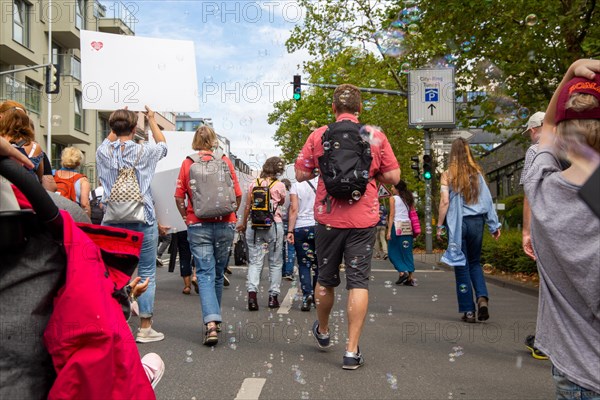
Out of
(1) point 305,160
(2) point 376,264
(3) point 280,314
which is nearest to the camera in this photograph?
(1) point 305,160

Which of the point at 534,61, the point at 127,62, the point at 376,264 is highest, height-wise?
the point at 534,61

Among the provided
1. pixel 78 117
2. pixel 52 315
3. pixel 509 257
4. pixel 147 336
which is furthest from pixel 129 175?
pixel 78 117

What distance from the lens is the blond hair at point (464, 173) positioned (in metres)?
7.21

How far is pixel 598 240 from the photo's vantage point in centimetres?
191

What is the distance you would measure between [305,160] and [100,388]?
143 inches

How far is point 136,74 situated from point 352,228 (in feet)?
8.38

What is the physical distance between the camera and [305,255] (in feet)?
28.3

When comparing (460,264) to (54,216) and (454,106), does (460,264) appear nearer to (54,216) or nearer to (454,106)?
(54,216)

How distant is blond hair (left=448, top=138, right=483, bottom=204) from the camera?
23.7ft

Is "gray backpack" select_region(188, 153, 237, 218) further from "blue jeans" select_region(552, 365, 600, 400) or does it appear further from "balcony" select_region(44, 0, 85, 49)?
"balcony" select_region(44, 0, 85, 49)

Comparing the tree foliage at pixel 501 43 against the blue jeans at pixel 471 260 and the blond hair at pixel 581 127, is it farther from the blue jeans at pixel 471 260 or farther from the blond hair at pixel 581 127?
the blond hair at pixel 581 127

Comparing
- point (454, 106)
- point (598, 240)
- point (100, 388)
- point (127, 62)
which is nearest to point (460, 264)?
point (127, 62)

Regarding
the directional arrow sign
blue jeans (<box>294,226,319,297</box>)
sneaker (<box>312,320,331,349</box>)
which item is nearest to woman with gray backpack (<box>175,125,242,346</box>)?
sneaker (<box>312,320,331,349</box>)

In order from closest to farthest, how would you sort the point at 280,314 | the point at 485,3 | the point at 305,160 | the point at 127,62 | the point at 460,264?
1. the point at 305,160
2. the point at 127,62
3. the point at 460,264
4. the point at 280,314
5. the point at 485,3
